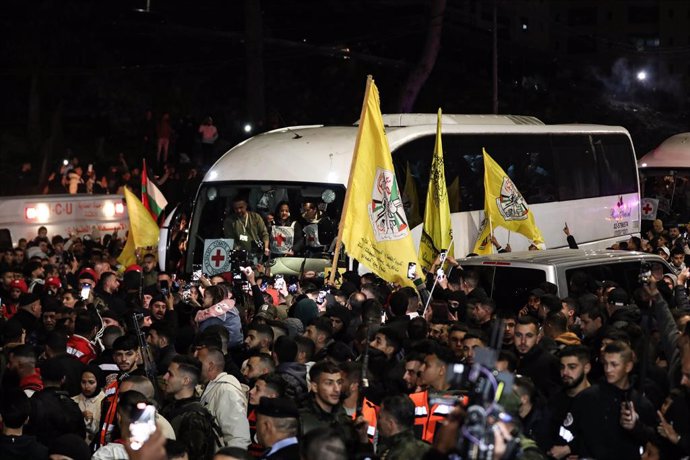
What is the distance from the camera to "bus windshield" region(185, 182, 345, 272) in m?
14.9

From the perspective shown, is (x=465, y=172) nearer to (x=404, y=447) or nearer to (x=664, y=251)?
(x=664, y=251)

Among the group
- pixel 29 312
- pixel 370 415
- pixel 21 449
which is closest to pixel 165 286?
pixel 29 312

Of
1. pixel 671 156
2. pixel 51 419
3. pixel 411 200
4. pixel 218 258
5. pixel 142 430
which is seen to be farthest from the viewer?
pixel 671 156

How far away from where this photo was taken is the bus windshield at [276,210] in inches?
588

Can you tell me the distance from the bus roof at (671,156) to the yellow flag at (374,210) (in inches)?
579

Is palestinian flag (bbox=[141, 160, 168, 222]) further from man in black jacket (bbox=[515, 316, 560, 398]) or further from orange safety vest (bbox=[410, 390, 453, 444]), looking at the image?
orange safety vest (bbox=[410, 390, 453, 444])

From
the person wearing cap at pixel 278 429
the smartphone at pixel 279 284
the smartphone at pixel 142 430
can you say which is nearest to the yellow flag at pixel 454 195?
the smartphone at pixel 279 284

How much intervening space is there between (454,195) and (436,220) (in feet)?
12.5

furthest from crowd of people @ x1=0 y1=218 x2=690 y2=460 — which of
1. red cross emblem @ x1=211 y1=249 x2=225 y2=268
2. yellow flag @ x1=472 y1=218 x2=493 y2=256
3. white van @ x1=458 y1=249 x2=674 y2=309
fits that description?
yellow flag @ x1=472 y1=218 x2=493 y2=256

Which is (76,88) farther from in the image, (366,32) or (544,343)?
(544,343)

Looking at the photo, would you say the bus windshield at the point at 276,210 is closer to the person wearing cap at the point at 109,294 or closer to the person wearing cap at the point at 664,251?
the person wearing cap at the point at 109,294

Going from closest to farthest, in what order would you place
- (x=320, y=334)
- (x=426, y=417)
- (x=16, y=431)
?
(x=426, y=417), (x=16, y=431), (x=320, y=334)

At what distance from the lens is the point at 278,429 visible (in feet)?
20.9

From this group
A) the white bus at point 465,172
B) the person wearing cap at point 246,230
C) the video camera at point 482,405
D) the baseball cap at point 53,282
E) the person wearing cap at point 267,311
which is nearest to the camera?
the video camera at point 482,405
